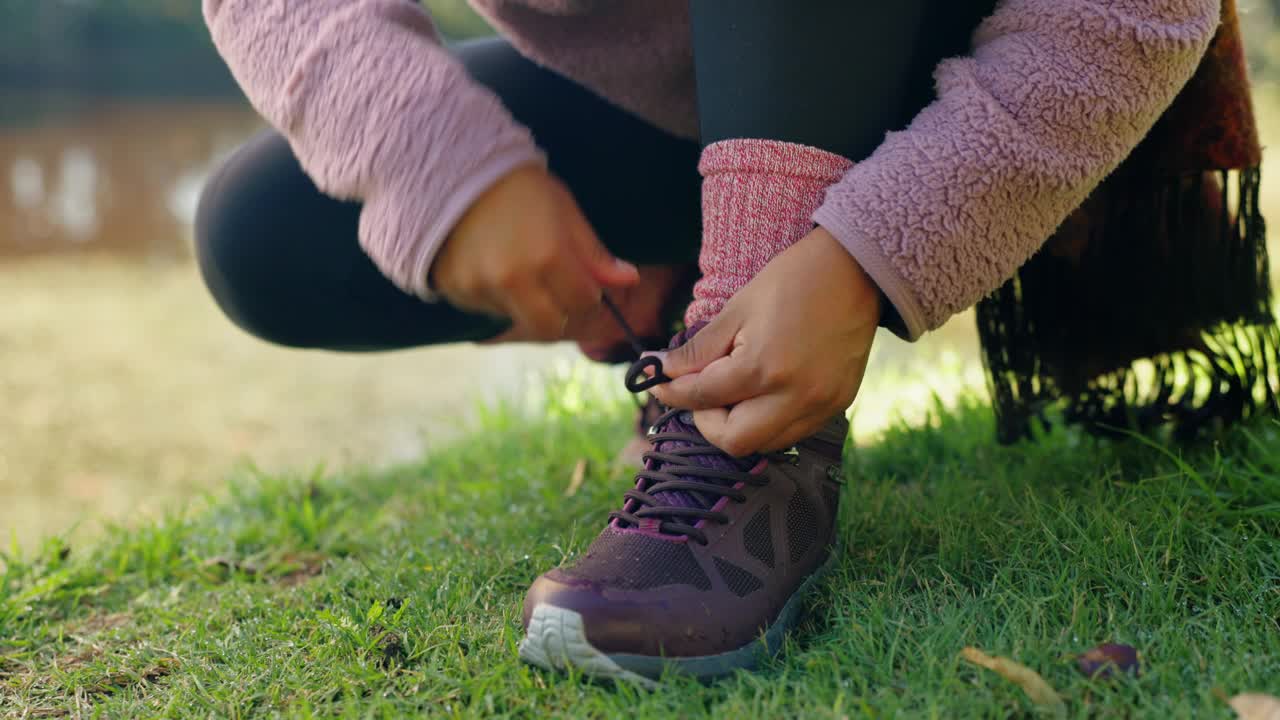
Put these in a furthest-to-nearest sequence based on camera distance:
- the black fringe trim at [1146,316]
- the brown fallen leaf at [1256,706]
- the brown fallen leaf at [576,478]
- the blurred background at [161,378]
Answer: the blurred background at [161,378]
the brown fallen leaf at [576,478]
the black fringe trim at [1146,316]
the brown fallen leaf at [1256,706]

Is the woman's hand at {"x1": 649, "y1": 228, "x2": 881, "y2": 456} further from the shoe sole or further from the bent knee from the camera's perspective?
the bent knee

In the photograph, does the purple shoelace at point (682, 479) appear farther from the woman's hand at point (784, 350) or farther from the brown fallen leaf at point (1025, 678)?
the brown fallen leaf at point (1025, 678)

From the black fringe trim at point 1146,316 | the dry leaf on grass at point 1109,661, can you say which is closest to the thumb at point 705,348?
the dry leaf on grass at point 1109,661

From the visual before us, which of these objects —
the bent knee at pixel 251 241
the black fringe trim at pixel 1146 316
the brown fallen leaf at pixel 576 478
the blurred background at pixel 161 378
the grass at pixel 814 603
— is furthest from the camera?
the blurred background at pixel 161 378

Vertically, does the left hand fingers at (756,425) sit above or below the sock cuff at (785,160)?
below

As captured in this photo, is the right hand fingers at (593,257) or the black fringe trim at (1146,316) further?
the black fringe trim at (1146,316)

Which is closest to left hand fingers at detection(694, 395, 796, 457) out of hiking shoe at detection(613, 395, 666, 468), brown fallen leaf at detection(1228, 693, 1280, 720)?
brown fallen leaf at detection(1228, 693, 1280, 720)

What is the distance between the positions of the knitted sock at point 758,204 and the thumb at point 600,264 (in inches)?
3.4

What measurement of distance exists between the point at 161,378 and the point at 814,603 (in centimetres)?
261

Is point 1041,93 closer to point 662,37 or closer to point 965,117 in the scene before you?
point 965,117

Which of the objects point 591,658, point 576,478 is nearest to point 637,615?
point 591,658

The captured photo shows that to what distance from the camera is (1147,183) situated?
1191 millimetres

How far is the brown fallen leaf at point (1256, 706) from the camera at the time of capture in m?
0.75

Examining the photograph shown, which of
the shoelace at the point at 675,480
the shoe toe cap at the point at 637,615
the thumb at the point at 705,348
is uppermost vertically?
the thumb at the point at 705,348
